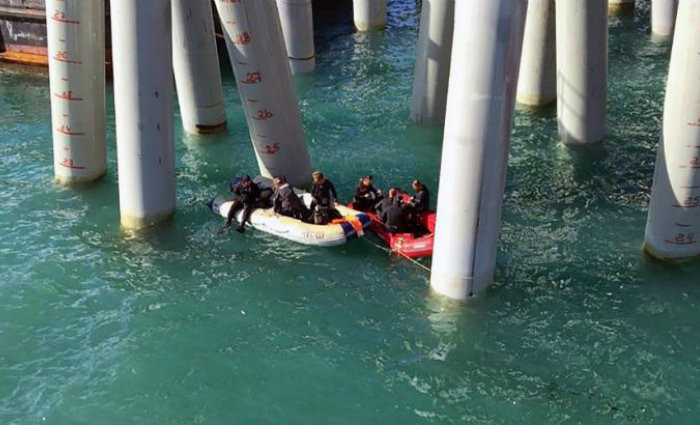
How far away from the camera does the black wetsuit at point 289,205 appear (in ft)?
61.4

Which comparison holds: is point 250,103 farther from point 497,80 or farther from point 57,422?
point 57,422

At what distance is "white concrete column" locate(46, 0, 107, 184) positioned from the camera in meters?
19.3

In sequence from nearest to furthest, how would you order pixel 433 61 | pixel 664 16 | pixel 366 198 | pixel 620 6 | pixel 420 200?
1. pixel 420 200
2. pixel 366 198
3. pixel 433 61
4. pixel 664 16
5. pixel 620 6

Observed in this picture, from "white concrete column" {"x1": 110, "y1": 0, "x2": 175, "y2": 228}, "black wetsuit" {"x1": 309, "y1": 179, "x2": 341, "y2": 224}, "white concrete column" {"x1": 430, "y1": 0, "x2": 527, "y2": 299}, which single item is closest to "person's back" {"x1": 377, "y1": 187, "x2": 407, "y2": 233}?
"black wetsuit" {"x1": 309, "y1": 179, "x2": 341, "y2": 224}

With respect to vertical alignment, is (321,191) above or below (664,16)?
below

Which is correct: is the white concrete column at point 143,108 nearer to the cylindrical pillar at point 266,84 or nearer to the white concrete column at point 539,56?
the cylindrical pillar at point 266,84

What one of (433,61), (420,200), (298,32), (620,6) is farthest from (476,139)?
(620,6)

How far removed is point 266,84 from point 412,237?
190 inches

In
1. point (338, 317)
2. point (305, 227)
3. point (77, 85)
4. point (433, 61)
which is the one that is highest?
point (433, 61)

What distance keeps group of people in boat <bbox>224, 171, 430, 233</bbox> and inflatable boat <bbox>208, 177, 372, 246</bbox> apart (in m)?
0.17

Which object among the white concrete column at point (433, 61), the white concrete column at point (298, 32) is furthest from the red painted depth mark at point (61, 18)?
the white concrete column at point (298, 32)

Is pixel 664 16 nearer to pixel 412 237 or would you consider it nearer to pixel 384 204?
pixel 384 204

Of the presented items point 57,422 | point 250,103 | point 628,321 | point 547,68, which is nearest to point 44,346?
point 57,422

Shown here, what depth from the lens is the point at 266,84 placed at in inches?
755
